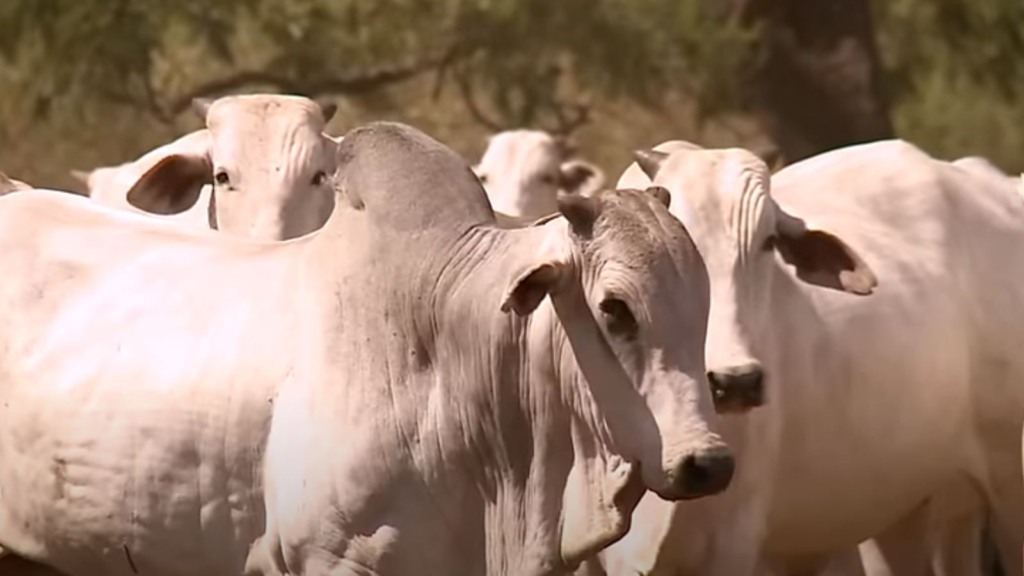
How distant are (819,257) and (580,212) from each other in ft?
5.64

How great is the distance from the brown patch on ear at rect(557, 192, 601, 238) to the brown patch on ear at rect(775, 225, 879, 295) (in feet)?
5.42

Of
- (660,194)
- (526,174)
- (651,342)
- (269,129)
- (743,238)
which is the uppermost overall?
(660,194)

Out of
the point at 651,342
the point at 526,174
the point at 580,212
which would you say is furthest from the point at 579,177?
the point at 651,342

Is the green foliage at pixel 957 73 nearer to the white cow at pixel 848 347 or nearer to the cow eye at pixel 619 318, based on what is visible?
the white cow at pixel 848 347

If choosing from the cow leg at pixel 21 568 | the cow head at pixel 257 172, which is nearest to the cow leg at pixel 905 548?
the cow head at pixel 257 172

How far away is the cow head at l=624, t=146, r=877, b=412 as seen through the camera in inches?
201

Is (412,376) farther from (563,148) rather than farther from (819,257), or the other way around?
(563,148)

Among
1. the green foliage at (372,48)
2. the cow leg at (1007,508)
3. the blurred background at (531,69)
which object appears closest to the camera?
the cow leg at (1007,508)

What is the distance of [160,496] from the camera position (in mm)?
4113

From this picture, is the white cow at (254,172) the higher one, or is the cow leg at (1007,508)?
the white cow at (254,172)

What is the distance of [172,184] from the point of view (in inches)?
232

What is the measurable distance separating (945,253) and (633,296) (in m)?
2.70

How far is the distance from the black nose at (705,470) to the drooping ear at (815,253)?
176cm

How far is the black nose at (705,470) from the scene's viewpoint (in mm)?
3537
